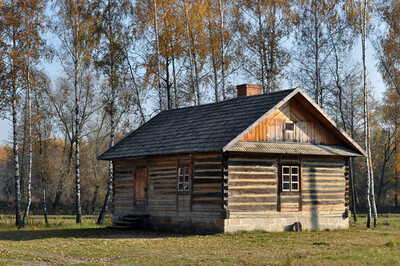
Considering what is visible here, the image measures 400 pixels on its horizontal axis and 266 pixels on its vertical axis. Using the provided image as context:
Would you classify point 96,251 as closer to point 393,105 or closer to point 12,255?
point 12,255

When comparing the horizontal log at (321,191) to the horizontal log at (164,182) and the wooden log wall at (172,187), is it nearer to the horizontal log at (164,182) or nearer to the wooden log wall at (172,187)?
the wooden log wall at (172,187)

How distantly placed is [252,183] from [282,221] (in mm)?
2374

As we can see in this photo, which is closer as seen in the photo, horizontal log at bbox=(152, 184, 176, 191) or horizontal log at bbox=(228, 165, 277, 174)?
horizontal log at bbox=(228, 165, 277, 174)

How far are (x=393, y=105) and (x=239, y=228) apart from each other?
2220 centimetres

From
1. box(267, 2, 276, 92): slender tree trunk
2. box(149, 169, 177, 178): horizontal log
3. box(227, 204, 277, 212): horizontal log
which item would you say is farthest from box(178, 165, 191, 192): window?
box(267, 2, 276, 92): slender tree trunk

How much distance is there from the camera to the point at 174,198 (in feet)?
87.1

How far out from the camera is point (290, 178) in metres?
26.0

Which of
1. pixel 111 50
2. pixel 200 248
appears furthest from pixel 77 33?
pixel 200 248

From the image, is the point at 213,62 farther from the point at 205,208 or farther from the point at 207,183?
the point at 205,208

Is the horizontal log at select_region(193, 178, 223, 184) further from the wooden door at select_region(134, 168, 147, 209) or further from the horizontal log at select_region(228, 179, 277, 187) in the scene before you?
the wooden door at select_region(134, 168, 147, 209)

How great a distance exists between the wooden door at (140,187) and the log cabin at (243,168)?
5 cm

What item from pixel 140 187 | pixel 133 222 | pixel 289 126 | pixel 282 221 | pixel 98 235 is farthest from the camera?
pixel 140 187

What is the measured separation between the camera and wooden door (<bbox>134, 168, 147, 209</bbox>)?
28.6 metres

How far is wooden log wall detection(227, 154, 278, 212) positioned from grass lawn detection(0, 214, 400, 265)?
1300mm
